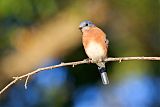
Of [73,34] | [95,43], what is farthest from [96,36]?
[73,34]

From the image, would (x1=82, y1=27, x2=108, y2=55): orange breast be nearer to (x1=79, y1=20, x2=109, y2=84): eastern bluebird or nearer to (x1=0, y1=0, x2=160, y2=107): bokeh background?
(x1=79, y1=20, x2=109, y2=84): eastern bluebird

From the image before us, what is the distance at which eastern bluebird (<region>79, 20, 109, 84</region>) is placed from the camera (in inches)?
225

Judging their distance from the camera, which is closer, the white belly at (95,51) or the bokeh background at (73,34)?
the white belly at (95,51)

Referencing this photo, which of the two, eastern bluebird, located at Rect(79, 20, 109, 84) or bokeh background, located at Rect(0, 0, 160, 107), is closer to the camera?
eastern bluebird, located at Rect(79, 20, 109, 84)

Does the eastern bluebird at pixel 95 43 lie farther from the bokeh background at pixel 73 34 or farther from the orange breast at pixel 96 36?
the bokeh background at pixel 73 34

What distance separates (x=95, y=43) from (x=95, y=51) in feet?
0.29

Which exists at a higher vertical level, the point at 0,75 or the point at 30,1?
the point at 30,1

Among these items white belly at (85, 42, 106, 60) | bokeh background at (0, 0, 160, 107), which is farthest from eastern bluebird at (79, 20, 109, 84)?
bokeh background at (0, 0, 160, 107)

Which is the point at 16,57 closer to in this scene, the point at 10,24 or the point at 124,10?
the point at 10,24

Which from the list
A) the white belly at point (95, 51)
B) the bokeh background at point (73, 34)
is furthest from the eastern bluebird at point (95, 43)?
the bokeh background at point (73, 34)

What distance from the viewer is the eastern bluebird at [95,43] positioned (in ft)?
18.8

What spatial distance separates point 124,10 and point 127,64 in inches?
32.5

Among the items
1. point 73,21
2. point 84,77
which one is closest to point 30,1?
point 73,21

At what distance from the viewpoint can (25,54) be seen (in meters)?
9.24
